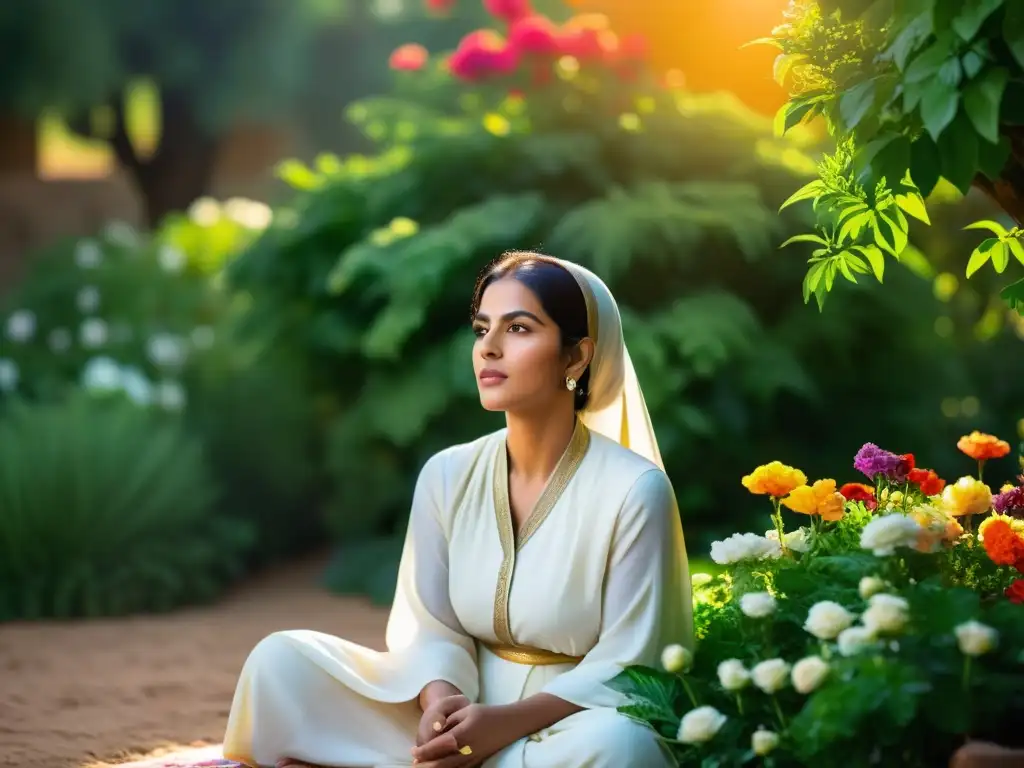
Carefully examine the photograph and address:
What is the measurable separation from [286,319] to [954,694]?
222 inches

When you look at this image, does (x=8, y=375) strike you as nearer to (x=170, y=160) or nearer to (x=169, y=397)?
(x=169, y=397)

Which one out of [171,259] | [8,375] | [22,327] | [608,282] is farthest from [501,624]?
[171,259]

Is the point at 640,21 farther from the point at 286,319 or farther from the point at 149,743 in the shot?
the point at 149,743

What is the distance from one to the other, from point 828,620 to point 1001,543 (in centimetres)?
67

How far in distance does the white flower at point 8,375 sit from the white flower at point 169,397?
84 cm

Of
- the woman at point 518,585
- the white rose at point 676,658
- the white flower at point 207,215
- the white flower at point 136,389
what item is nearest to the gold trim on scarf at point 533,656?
the woman at point 518,585

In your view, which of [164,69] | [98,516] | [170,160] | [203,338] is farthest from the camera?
[170,160]

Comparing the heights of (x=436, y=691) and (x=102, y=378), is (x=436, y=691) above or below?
below

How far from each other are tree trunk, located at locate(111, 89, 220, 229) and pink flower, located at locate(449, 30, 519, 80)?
11.0 metres

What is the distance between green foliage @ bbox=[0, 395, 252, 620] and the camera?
665cm

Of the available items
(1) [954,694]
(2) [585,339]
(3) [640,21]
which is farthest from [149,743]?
(3) [640,21]

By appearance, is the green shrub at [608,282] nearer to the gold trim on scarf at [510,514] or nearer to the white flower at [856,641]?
the gold trim on scarf at [510,514]

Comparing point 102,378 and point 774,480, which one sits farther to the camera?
point 102,378

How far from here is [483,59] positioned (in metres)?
7.95
